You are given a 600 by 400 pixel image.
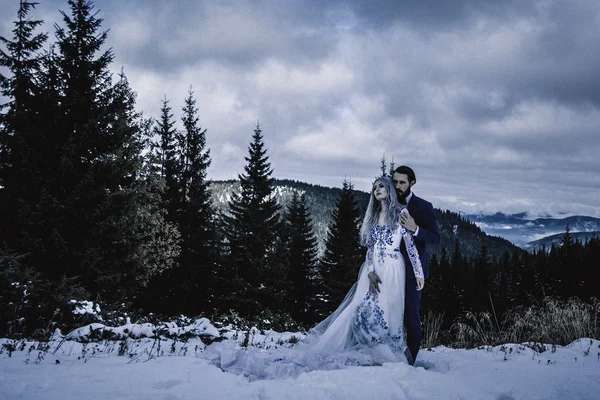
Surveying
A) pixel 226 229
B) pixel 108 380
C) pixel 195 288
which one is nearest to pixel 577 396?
pixel 108 380

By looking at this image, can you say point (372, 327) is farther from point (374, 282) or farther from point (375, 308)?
point (374, 282)

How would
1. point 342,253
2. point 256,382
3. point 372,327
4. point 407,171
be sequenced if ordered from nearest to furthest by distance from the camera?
point 256,382 < point 372,327 < point 407,171 < point 342,253

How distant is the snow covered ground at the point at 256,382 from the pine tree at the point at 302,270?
24.5m

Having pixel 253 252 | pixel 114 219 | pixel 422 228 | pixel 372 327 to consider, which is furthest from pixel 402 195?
pixel 253 252

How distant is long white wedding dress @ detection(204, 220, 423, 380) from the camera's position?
4059 millimetres

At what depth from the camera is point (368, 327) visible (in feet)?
15.1

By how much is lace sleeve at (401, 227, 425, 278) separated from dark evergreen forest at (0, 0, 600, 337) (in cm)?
539

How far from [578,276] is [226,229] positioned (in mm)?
42635

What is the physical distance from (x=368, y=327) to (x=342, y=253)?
70.6 ft

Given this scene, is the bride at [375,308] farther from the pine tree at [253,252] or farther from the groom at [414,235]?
the pine tree at [253,252]

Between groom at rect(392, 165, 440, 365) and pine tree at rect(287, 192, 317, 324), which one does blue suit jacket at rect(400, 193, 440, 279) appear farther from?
pine tree at rect(287, 192, 317, 324)

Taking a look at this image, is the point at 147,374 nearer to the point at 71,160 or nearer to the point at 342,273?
the point at 71,160

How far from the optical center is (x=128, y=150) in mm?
13711

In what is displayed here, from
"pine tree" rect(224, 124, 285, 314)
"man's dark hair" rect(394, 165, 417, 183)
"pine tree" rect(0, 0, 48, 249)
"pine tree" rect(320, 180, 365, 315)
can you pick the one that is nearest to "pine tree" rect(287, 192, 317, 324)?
"pine tree" rect(320, 180, 365, 315)
